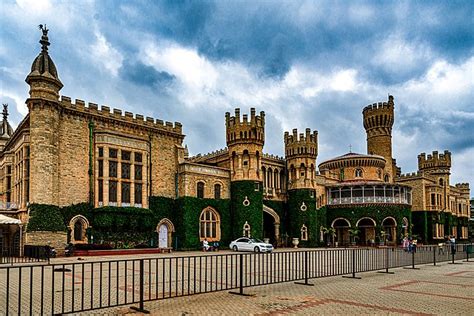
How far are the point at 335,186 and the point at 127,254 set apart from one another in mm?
27329

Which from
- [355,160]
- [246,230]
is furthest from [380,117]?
[246,230]

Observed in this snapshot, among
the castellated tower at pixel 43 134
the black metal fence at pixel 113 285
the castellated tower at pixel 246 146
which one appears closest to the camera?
the black metal fence at pixel 113 285

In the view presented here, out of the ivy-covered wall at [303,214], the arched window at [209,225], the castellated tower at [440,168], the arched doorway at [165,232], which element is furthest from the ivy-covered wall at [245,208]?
the castellated tower at [440,168]

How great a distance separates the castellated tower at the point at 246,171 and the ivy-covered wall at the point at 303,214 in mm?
6314

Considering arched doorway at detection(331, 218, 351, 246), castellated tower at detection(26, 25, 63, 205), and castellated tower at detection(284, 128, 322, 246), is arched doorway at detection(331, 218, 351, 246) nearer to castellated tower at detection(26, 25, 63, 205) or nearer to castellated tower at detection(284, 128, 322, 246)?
castellated tower at detection(284, 128, 322, 246)

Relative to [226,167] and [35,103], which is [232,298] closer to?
[35,103]

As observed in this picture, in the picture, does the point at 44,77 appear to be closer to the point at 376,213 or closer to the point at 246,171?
the point at 246,171

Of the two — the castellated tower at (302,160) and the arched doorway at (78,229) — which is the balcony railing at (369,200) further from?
the arched doorway at (78,229)

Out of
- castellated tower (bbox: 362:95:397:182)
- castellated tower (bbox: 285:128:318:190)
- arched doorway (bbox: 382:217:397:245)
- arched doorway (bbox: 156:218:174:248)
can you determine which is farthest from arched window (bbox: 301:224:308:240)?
castellated tower (bbox: 362:95:397:182)

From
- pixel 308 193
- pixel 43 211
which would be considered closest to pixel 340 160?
pixel 308 193

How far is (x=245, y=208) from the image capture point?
127 feet

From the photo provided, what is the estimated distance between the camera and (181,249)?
114 feet

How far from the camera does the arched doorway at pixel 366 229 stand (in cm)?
4734

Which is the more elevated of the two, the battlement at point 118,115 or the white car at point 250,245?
the battlement at point 118,115
